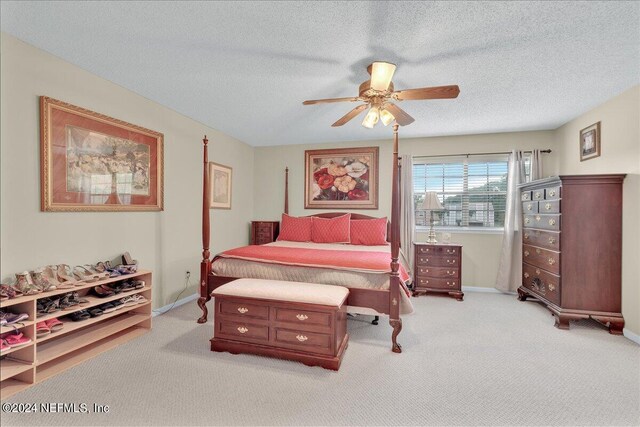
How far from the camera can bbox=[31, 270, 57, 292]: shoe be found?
2084mm

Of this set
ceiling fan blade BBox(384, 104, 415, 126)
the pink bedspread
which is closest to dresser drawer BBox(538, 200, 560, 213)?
the pink bedspread

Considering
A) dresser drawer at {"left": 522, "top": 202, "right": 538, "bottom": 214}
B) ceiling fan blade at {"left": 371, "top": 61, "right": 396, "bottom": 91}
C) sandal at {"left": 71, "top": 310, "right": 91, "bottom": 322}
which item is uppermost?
ceiling fan blade at {"left": 371, "top": 61, "right": 396, "bottom": 91}

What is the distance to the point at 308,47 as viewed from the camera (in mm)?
2148

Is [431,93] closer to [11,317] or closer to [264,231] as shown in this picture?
[11,317]

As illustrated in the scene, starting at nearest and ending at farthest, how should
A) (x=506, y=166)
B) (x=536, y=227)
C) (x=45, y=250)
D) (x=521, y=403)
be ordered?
(x=521, y=403) < (x=45, y=250) < (x=536, y=227) < (x=506, y=166)

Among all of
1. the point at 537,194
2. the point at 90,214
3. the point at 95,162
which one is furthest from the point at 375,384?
the point at 537,194

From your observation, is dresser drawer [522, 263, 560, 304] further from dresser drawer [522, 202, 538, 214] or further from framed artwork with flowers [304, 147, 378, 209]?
framed artwork with flowers [304, 147, 378, 209]

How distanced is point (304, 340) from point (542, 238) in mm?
3235

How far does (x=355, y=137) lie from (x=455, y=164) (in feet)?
5.62

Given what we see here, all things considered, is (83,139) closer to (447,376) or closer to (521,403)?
(447,376)

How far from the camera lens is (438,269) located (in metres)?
4.30

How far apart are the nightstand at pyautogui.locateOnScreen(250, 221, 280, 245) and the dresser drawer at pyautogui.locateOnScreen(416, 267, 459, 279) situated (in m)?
2.47

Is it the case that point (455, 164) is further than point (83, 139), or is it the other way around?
point (455, 164)

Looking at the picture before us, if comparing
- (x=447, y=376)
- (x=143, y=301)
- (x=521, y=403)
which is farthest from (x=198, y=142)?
(x=521, y=403)
